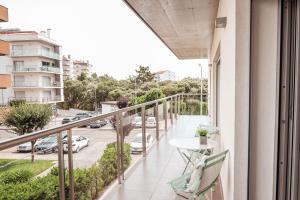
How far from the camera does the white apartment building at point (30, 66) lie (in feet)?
126

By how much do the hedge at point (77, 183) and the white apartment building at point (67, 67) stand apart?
44.2 m

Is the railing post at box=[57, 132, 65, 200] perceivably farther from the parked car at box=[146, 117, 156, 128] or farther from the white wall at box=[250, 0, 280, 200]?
the parked car at box=[146, 117, 156, 128]

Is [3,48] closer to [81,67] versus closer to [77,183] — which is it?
[77,183]

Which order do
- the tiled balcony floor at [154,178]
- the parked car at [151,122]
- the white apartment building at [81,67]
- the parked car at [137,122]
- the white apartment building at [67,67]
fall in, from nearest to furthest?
the tiled balcony floor at [154,178] < the parked car at [137,122] < the parked car at [151,122] < the white apartment building at [81,67] < the white apartment building at [67,67]

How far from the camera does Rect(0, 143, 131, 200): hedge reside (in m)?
2.14

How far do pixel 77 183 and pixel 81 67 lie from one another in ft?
138

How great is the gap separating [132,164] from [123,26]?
4282 cm

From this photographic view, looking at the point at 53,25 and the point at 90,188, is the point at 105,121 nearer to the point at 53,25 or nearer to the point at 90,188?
the point at 90,188

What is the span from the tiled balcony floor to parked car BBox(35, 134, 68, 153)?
3.74 ft

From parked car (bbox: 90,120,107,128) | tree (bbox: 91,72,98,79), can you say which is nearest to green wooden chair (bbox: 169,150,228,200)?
parked car (bbox: 90,120,107,128)

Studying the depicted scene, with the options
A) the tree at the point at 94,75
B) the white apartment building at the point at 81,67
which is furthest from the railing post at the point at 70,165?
the white apartment building at the point at 81,67

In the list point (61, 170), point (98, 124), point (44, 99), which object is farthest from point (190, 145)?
point (44, 99)

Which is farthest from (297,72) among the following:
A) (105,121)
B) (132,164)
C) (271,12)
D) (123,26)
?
(123,26)

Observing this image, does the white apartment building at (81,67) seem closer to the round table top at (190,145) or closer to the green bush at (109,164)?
the green bush at (109,164)
